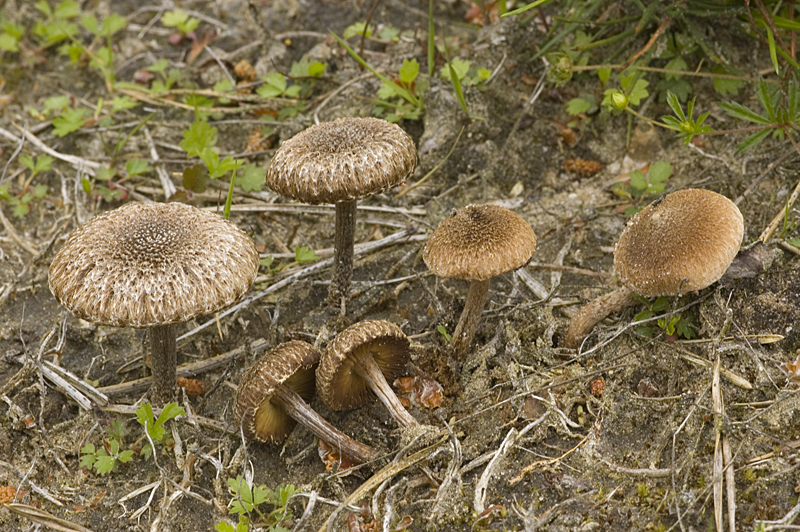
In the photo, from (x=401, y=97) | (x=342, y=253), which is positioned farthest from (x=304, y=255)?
(x=401, y=97)

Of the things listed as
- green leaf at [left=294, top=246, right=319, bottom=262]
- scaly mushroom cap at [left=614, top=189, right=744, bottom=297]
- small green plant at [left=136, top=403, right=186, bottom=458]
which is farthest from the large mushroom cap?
scaly mushroom cap at [left=614, top=189, right=744, bottom=297]

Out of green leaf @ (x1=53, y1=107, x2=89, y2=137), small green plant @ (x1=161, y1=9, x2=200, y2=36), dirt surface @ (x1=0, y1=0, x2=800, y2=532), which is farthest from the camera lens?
small green plant @ (x1=161, y1=9, x2=200, y2=36)

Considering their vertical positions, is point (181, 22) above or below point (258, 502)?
above

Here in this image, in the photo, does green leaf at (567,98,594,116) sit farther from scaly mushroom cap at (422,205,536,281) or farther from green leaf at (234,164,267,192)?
green leaf at (234,164,267,192)

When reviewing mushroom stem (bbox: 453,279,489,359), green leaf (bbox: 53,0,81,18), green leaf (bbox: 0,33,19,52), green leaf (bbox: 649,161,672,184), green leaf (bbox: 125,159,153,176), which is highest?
green leaf (bbox: 53,0,81,18)

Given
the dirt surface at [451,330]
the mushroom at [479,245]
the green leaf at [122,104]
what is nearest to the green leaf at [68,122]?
the dirt surface at [451,330]

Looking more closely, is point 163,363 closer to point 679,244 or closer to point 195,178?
point 195,178

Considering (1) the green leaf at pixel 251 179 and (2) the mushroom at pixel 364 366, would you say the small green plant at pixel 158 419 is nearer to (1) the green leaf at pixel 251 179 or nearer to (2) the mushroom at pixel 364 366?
(2) the mushroom at pixel 364 366
